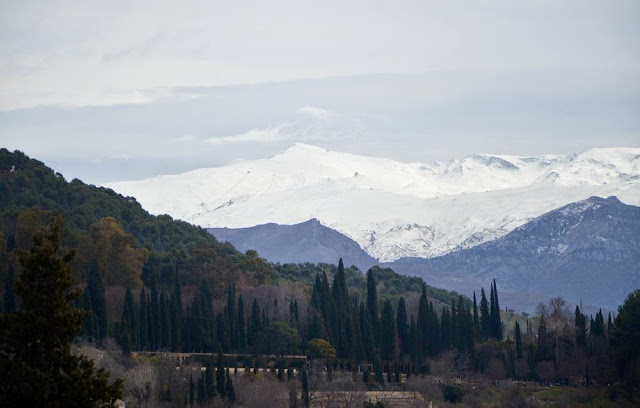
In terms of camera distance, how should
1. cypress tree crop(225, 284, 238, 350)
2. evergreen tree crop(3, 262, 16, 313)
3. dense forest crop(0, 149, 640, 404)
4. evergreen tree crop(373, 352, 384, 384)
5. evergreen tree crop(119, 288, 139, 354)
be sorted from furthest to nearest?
cypress tree crop(225, 284, 238, 350), dense forest crop(0, 149, 640, 404), evergreen tree crop(373, 352, 384, 384), evergreen tree crop(119, 288, 139, 354), evergreen tree crop(3, 262, 16, 313)

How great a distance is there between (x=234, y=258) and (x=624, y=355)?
52.6m

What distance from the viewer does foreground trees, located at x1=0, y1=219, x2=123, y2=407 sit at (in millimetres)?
31159

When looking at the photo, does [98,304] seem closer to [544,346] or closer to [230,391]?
[230,391]

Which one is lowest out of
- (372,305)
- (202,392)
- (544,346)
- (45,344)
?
(202,392)

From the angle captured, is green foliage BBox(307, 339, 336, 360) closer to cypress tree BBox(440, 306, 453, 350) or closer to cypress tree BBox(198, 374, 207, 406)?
cypress tree BBox(440, 306, 453, 350)

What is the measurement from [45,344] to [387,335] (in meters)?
80.4

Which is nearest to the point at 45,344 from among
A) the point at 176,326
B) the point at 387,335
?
the point at 176,326

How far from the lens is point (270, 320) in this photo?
111 m

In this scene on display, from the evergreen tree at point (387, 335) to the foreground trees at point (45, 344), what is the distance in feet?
260

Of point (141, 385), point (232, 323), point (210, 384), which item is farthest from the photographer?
point (232, 323)

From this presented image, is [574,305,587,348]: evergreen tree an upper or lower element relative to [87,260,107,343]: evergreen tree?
lower

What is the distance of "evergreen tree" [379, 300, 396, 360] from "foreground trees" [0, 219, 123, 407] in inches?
3118

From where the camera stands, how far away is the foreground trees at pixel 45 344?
3116cm

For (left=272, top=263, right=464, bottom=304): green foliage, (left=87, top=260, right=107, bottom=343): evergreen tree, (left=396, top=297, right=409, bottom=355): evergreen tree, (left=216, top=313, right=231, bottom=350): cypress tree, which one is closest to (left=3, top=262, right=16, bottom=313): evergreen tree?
(left=87, top=260, right=107, bottom=343): evergreen tree
